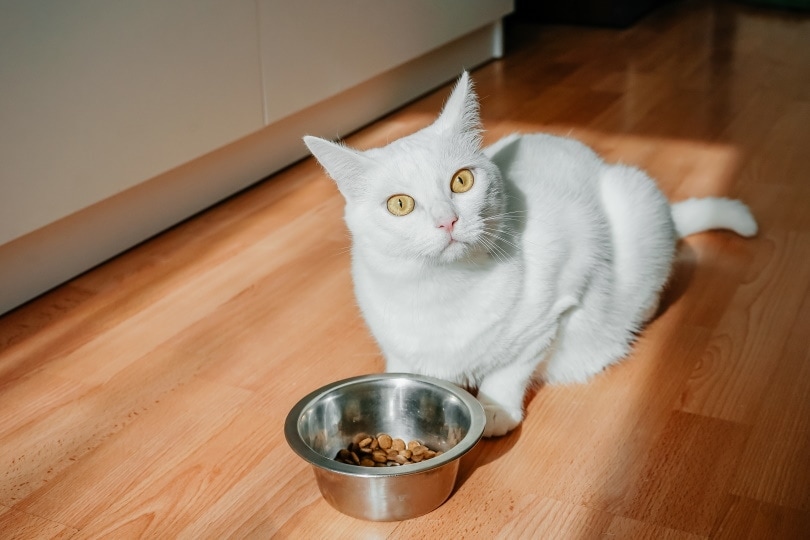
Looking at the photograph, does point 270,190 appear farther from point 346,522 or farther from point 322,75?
point 346,522

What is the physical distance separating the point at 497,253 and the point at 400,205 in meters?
0.17

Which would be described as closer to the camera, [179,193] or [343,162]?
[343,162]

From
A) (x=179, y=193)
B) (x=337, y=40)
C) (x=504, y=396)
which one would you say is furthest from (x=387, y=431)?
(x=337, y=40)

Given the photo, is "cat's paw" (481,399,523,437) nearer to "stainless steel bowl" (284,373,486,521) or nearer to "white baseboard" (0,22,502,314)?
"stainless steel bowl" (284,373,486,521)

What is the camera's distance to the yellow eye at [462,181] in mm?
1219

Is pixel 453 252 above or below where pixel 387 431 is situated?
above

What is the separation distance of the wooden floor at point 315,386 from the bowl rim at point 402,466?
0.38ft

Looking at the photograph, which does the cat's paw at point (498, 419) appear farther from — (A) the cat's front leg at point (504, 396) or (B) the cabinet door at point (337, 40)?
(B) the cabinet door at point (337, 40)

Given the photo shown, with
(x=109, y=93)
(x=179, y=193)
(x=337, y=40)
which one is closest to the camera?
(x=109, y=93)

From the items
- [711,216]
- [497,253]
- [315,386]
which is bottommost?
[315,386]

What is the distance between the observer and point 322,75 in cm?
254

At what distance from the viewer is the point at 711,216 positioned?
1.91m

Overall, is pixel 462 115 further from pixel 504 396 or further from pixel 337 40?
pixel 337 40

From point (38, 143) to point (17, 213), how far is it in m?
0.14
